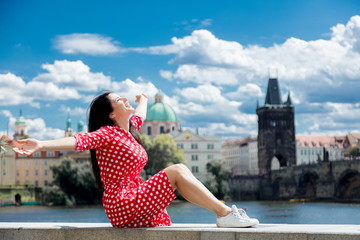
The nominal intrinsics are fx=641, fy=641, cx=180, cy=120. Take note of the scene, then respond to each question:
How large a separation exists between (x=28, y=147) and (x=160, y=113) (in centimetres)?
11622

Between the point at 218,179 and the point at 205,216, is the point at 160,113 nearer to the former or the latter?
the point at 218,179

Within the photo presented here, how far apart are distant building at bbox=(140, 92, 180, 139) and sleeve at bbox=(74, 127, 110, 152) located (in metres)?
112

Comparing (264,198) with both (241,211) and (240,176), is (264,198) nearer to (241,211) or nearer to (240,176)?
(240,176)

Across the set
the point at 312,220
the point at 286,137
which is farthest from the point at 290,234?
the point at 286,137

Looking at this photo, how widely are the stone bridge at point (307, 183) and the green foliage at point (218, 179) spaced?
650 centimetres

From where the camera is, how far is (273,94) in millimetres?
122500

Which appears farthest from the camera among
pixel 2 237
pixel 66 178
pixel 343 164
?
pixel 343 164

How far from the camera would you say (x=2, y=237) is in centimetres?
616

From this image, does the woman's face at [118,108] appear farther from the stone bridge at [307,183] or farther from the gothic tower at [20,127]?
the gothic tower at [20,127]

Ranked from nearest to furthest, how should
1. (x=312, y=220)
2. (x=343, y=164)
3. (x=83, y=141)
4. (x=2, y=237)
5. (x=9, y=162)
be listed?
(x=83, y=141), (x=2, y=237), (x=312, y=220), (x=343, y=164), (x=9, y=162)

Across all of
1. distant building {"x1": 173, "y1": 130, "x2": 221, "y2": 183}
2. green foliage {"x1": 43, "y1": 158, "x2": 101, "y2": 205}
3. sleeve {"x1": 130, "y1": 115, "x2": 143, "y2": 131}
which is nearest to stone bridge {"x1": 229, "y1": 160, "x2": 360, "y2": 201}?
distant building {"x1": 173, "y1": 130, "x2": 221, "y2": 183}

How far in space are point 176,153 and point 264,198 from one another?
24194 mm

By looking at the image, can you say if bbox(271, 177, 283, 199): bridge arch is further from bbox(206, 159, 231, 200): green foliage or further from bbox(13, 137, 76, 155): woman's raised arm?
bbox(13, 137, 76, 155): woman's raised arm

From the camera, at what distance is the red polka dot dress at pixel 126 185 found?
590cm
